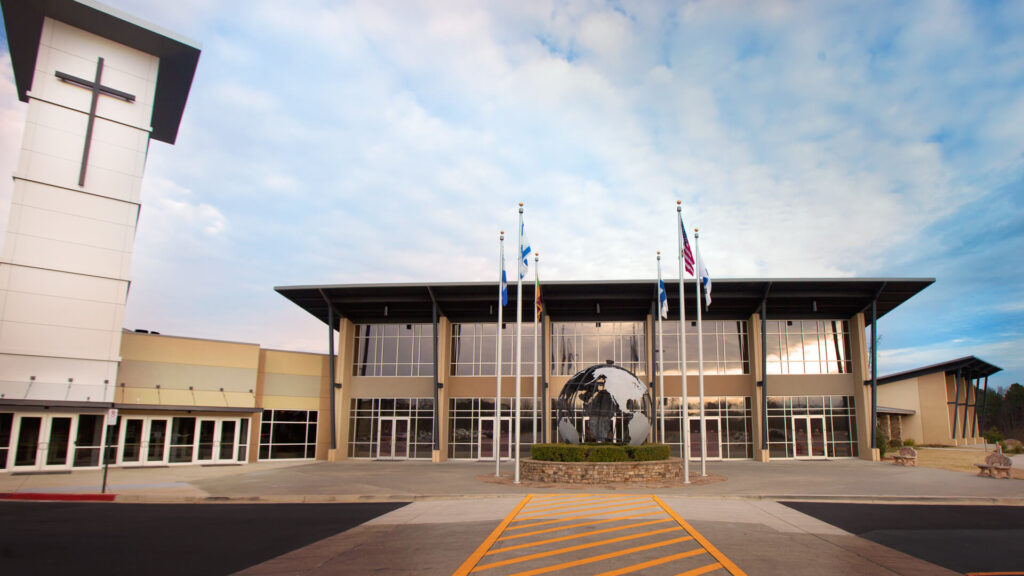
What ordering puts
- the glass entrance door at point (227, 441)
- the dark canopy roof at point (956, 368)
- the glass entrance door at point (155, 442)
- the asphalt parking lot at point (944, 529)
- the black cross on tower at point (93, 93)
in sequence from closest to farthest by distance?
1. the asphalt parking lot at point (944, 529)
2. the black cross on tower at point (93, 93)
3. the glass entrance door at point (155, 442)
4. the glass entrance door at point (227, 441)
5. the dark canopy roof at point (956, 368)

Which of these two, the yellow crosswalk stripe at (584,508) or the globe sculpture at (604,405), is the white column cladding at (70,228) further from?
the yellow crosswalk stripe at (584,508)

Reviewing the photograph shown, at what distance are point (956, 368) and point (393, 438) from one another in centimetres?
4029

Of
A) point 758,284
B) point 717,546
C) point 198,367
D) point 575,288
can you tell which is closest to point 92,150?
point 198,367

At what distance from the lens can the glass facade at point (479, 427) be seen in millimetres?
33375

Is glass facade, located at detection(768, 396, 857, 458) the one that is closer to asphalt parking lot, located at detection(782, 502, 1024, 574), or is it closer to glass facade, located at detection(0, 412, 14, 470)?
asphalt parking lot, located at detection(782, 502, 1024, 574)

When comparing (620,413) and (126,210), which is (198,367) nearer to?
(126,210)

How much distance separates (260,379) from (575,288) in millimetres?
17556

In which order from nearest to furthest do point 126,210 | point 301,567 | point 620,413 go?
point 301,567
point 620,413
point 126,210

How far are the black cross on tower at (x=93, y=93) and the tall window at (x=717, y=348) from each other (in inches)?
1135

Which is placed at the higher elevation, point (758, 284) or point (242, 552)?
point (758, 284)

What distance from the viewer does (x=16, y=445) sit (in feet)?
74.2

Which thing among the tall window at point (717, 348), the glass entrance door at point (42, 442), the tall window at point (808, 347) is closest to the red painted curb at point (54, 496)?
the glass entrance door at point (42, 442)

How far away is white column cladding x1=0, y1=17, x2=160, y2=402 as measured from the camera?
23141 mm

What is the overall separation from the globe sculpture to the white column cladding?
18.8 m
